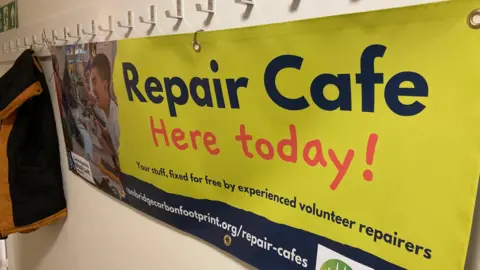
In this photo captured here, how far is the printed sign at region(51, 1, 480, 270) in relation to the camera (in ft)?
1.39

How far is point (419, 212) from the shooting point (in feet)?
1.51

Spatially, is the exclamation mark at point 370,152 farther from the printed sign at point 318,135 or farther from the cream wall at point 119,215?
A: the cream wall at point 119,215

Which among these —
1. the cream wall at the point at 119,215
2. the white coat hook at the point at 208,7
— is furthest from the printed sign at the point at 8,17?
the white coat hook at the point at 208,7

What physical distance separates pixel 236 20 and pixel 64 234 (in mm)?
1323

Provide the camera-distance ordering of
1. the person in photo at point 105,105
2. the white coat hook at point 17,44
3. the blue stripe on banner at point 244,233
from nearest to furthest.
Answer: the blue stripe on banner at point 244,233 < the person in photo at point 105,105 < the white coat hook at point 17,44

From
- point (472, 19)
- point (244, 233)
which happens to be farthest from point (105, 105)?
point (472, 19)

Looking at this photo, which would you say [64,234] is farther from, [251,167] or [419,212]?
[419,212]

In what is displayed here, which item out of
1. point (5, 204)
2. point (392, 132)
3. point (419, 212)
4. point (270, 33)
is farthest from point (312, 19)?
point (5, 204)

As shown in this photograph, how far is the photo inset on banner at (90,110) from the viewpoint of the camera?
1.00 m

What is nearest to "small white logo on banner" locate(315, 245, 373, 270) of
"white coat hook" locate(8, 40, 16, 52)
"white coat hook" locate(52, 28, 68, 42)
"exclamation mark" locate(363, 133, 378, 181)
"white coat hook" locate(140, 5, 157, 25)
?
"exclamation mark" locate(363, 133, 378, 181)

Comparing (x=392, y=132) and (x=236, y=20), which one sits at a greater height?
(x=236, y=20)

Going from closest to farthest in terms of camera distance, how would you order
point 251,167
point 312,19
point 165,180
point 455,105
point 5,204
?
1. point 455,105
2. point 312,19
3. point 251,167
4. point 165,180
5. point 5,204

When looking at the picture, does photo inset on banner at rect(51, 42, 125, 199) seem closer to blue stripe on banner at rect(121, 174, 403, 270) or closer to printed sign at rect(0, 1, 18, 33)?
blue stripe on banner at rect(121, 174, 403, 270)

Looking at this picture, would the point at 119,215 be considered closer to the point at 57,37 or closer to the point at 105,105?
the point at 105,105
